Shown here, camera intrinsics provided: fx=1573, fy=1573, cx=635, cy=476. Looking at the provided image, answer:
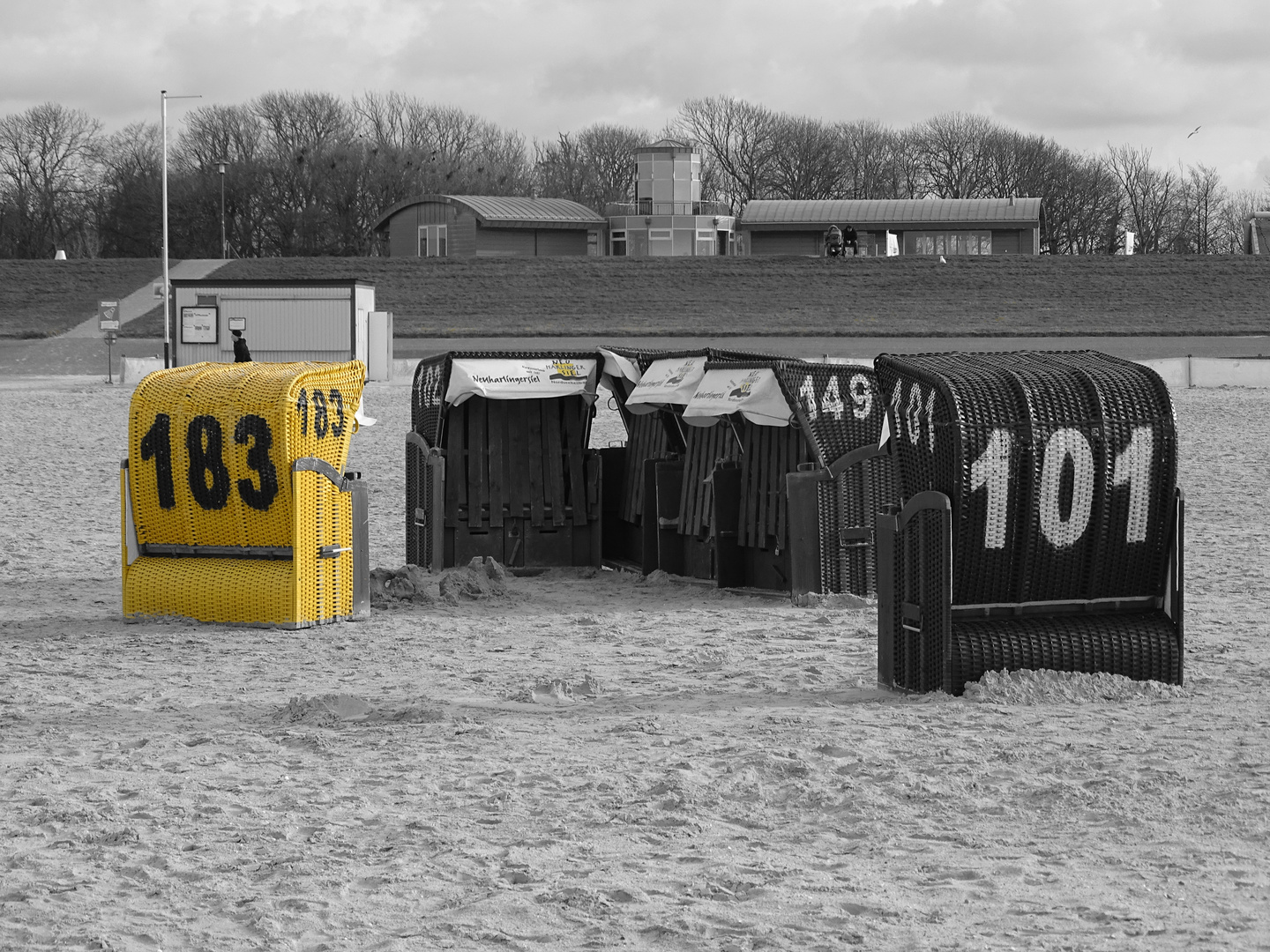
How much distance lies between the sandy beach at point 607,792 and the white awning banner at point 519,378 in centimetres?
227

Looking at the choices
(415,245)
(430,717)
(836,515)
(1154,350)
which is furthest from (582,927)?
(415,245)

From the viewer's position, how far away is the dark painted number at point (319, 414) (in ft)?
31.7

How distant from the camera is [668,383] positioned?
11453 mm

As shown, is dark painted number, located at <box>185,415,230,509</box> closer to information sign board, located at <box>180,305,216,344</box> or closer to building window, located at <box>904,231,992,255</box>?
information sign board, located at <box>180,305,216,344</box>

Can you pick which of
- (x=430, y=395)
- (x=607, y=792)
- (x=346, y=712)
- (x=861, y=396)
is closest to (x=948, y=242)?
(x=430, y=395)

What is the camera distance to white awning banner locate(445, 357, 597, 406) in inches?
459

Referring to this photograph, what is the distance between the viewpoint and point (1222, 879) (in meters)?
4.68

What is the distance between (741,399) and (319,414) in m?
2.86

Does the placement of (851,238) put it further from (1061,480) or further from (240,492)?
(1061,480)

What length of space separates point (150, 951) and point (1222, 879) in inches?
121

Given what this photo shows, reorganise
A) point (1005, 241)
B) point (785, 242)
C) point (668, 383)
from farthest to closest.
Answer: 1. point (785, 242)
2. point (1005, 241)
3. point (668, 383)

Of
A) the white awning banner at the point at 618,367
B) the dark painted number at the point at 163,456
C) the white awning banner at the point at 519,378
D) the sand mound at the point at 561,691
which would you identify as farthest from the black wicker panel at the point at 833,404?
→ the dark painted number at the point at 163,456

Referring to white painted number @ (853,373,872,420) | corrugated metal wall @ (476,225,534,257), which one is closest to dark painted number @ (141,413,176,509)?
white painted number @ (853,373,872,420)

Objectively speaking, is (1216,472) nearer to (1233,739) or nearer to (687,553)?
(687,553)
